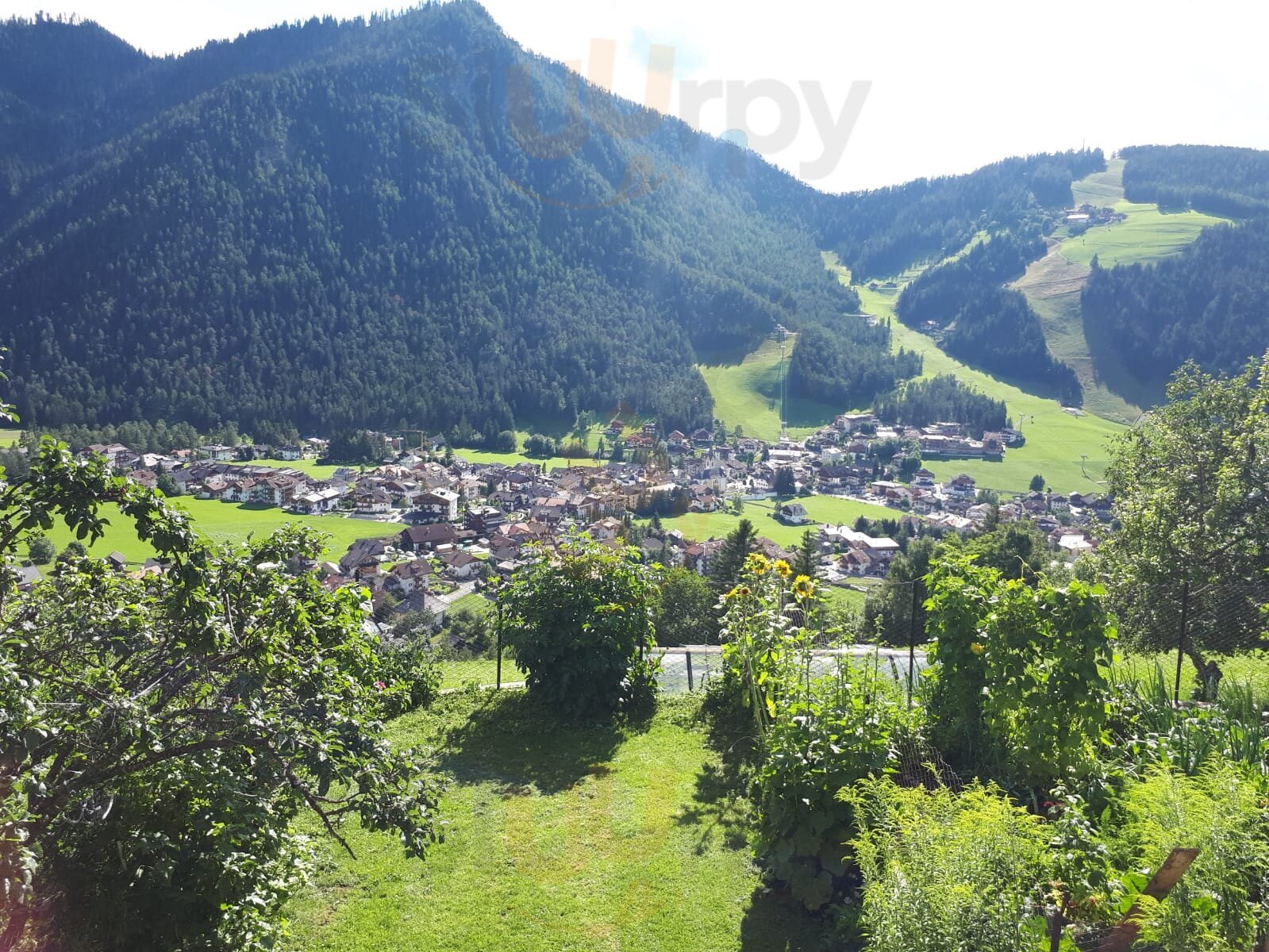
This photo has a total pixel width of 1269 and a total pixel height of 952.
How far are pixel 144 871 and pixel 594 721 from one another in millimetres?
4645

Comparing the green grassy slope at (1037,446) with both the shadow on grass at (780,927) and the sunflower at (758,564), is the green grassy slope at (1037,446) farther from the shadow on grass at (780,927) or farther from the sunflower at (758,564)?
the shadow on grass at (780,927)

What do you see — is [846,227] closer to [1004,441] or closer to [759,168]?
[759,168]

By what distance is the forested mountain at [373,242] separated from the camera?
98.6 meters

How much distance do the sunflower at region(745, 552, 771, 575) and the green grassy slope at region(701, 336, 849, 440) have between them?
8644 cm

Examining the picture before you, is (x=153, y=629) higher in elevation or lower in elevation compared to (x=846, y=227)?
lower

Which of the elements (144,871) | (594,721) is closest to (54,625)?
(144,871)

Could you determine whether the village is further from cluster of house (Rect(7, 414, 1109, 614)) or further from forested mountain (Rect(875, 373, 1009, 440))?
forested mountain (Rect(875, 373, 1009, 440))

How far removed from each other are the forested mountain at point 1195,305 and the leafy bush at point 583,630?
372ft

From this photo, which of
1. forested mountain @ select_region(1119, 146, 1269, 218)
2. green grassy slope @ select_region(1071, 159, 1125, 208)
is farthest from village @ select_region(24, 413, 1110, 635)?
green grassy slope @ select_region(1071, 159, 1125, 208)

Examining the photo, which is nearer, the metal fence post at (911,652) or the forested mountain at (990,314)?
the metal fence post at (911,652)

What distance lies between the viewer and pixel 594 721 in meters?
7.46

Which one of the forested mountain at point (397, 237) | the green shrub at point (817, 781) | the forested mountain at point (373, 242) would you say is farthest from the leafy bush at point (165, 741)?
the forested mountain at point (397, 237)

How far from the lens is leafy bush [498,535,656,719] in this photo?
24.6 ft

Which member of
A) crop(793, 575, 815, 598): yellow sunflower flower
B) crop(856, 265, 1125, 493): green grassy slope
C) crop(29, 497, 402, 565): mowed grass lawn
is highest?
crop(793, 575, 815, 598): yellow sunflower flower
